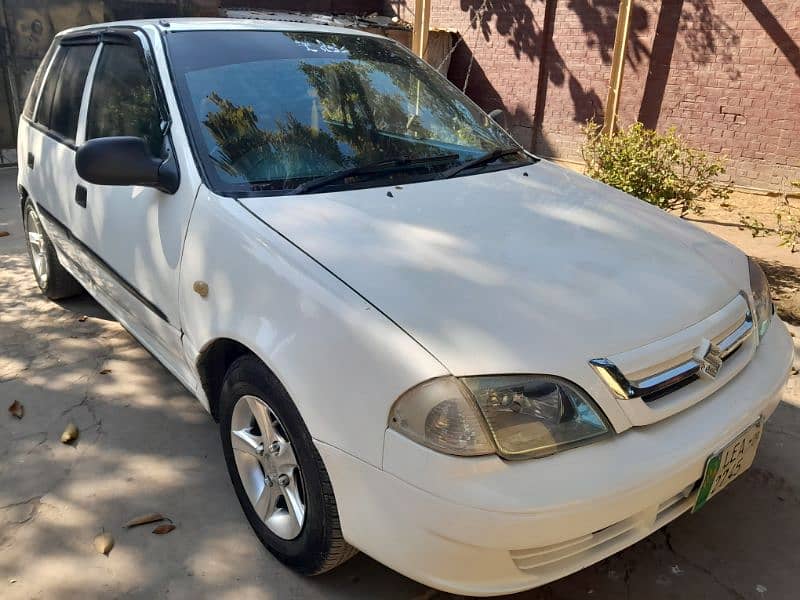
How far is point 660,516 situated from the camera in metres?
1.85

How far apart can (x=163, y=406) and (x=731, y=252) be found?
262 cm

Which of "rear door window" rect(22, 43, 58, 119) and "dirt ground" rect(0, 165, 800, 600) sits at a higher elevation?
"rear door window" rect(22, 43, 58, 119)

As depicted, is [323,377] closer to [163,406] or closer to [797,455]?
[163,406]

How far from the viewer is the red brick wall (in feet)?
25.1

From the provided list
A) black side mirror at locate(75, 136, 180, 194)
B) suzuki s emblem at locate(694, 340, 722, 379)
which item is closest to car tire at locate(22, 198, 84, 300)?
black side mirror at locate(75, 136, 180, 194)

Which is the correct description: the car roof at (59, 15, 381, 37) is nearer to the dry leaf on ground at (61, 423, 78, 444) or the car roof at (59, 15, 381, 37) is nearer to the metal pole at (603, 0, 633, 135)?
the dry leaf on ground at (61, 423, 78, 444)

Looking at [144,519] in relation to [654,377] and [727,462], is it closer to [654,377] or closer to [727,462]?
[654,377]

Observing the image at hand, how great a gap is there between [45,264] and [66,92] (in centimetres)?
121

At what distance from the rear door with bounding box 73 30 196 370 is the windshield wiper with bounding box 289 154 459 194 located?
411 millimetres

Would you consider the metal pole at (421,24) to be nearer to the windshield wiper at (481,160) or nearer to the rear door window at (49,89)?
the rear door window at (49,89)

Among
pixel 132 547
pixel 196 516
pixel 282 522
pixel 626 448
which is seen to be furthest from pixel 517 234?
pixel 132 547

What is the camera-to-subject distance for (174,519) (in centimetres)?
245

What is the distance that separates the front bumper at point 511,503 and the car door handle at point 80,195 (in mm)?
2074

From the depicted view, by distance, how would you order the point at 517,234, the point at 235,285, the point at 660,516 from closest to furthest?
the point at 660,516, the point at 235,285, the point at 517,234
